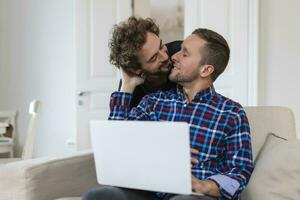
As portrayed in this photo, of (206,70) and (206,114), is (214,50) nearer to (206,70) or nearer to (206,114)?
(206,70)

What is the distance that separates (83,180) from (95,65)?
2.41 m

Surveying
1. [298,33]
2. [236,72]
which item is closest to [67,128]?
[236,72]

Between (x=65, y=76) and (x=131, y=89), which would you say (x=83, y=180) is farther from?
(x=65, y=76)

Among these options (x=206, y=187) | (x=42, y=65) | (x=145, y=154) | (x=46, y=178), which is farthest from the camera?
(x=42, y=65)

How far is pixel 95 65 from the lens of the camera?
4059mm

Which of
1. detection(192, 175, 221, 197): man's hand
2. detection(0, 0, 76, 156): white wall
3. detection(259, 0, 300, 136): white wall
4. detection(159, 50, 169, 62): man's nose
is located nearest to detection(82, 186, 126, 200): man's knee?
detection(192, 175, 221, 197): man's hand

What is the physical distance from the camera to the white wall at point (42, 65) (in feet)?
14.9

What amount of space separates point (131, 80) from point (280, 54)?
7.54 ft

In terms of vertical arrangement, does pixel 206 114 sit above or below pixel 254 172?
above

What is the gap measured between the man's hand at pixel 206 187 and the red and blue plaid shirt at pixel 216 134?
0.02 meters

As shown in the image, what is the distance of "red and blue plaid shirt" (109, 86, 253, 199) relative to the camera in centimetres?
142

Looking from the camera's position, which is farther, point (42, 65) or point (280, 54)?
point (42, 65)

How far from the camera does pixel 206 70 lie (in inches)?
61.9

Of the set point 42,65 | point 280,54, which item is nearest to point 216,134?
point 280,54
